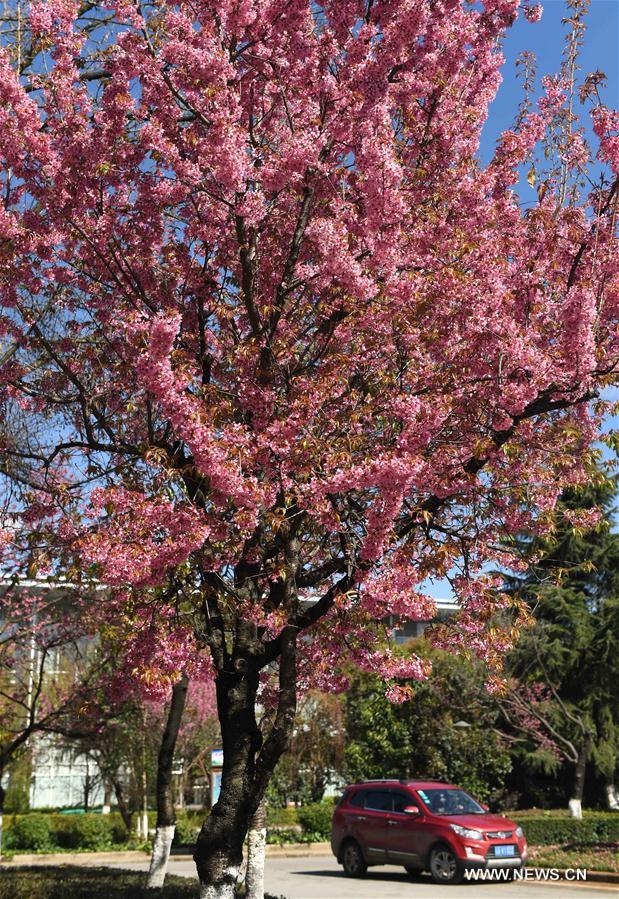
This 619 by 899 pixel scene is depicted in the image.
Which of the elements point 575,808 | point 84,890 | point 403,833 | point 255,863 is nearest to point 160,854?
point 84,890

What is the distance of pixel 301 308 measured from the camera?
8.54 meters

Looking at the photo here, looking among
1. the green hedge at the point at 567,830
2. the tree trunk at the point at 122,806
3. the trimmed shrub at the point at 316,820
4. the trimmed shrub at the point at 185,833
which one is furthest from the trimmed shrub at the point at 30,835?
the green hedge at the point at 567,830

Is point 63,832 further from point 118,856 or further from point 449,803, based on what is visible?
point 449,803

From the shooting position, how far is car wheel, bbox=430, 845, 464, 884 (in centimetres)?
1631

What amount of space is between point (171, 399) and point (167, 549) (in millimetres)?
1124

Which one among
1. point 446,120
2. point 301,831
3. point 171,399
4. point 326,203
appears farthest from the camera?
point 301,831

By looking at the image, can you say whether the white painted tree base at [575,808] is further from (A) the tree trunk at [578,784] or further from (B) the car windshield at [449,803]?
(B) the car windshield at [449,803]

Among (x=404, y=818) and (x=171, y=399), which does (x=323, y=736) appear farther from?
(x=171, y=399)

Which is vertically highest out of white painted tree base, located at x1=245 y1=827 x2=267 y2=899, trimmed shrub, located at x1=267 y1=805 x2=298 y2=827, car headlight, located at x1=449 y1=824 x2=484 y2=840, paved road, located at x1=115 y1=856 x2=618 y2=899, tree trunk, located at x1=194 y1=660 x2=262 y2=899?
tree trunk, located at x1=194 y1=660 x2=262 y2=899

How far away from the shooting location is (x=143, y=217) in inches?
→ 336

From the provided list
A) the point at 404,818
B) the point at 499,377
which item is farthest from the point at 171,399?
the point at 404,818

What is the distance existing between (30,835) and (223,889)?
70.5 feet

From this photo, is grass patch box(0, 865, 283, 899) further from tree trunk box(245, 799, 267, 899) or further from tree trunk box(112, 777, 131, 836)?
tree trunk box(112, 777, 131, 836)

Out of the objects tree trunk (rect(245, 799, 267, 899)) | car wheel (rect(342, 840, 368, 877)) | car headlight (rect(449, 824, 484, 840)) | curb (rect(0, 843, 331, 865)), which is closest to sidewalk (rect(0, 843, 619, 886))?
curb (rect(0, 843, 331, 865))
